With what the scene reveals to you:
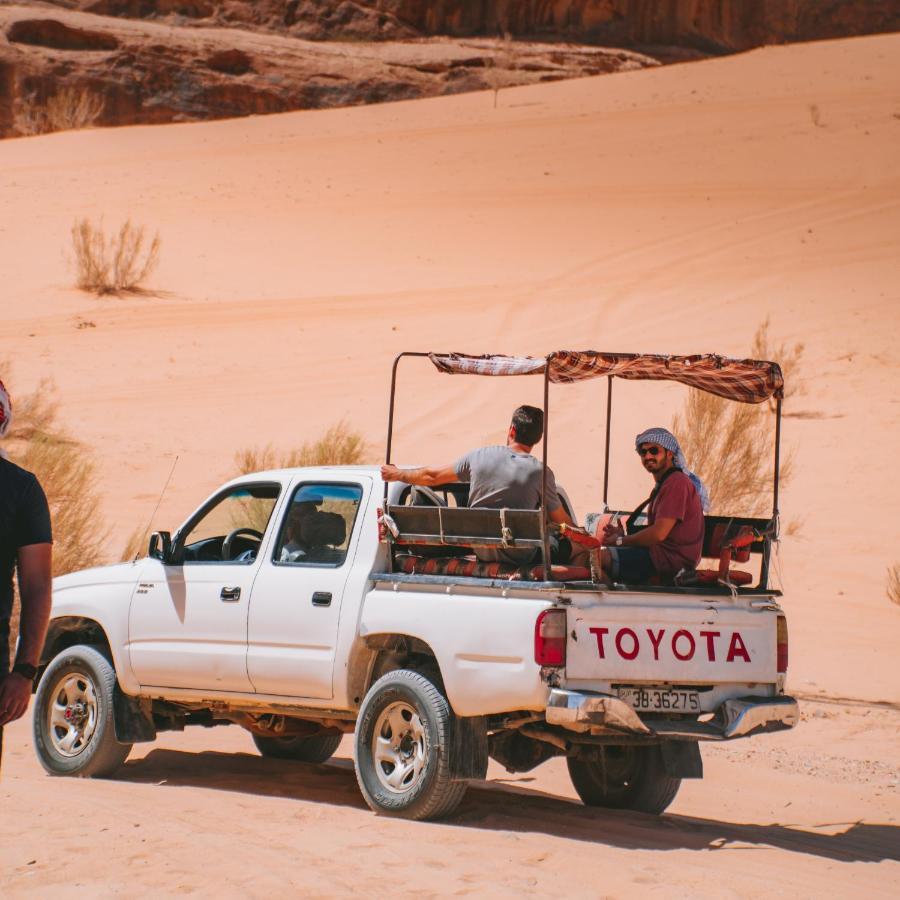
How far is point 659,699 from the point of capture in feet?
25.0

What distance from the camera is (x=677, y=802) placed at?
30.5 feet

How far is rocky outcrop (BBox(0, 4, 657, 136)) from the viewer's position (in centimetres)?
4138

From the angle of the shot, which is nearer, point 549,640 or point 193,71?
point 549,640

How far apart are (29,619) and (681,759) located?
161 inches

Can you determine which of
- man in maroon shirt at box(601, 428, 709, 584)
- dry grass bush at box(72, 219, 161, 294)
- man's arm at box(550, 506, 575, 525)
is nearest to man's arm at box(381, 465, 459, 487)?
man's arm at box(550, 506, 575, 525)

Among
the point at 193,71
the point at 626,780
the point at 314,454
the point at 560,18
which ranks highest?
the point at 560,18

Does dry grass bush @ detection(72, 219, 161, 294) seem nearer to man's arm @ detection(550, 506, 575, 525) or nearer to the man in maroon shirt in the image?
the man in maroon shirt

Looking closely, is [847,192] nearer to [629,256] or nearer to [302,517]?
[629,256]

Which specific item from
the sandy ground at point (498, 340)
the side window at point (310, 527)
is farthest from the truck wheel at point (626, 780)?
the side window at point (310, 527)

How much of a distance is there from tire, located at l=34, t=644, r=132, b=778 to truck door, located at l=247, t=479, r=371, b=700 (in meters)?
1.13

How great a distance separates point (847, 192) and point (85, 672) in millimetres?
26055

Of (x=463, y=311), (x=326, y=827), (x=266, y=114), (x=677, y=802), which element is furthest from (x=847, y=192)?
(x=326, y=827)

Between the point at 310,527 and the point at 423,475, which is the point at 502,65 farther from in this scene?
the point at 423,475

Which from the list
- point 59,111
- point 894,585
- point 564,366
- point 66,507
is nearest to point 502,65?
point 59,111
